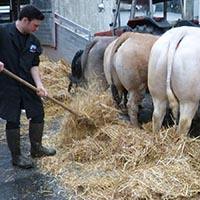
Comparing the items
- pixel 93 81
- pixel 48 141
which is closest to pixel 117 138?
pixel 48 141

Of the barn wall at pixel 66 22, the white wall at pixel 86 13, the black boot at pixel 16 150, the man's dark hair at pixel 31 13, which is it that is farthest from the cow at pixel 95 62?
the white wall at pixel 86 13

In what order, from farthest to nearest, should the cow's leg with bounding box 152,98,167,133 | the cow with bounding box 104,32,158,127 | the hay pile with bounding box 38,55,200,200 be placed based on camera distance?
the cow with bounding box 104,32,158,127
the cow's leg with bounding box 152,98,167,133
the hay pile with bounding box 38,55,200,200

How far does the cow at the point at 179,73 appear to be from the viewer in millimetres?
3287

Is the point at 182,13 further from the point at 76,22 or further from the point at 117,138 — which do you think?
the point at 76,22

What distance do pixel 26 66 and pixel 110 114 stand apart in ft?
3.82

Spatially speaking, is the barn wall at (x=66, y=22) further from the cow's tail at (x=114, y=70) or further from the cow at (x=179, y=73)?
the cow at (x=179, y=73)

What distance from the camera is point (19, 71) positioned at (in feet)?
11.6

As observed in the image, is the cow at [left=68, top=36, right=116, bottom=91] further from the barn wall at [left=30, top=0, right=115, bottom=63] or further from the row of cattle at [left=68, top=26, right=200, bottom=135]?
the barn wall at [left=30, top=0, right=115, bottom=63]

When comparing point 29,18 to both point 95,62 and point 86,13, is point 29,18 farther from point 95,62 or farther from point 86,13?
point 86,13

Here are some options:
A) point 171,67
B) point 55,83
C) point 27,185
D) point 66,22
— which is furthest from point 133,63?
point 66,22

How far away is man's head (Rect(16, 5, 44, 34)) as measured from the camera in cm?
337

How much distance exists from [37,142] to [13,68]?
2.60 ft

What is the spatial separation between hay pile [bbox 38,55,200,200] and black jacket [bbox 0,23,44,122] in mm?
616

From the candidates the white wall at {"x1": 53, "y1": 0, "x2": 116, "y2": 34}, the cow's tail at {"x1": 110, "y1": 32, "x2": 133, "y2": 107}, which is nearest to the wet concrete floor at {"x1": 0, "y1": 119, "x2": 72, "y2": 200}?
the cow's tail at {"x1": 110, "y1": 32, "x2": 133, "y2": 107}
